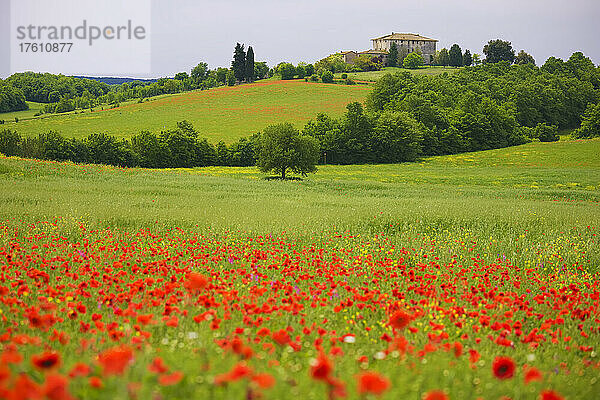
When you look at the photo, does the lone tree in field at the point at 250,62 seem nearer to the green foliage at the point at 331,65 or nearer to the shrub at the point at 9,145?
the green foliage at the point at 331,65

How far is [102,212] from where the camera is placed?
36.6ft

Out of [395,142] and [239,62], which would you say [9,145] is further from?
[239,62]

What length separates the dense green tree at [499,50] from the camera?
157500mm

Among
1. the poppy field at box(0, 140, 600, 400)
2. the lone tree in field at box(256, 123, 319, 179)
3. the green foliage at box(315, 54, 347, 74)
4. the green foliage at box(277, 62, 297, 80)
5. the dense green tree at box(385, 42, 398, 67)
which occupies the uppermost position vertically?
the dense green tree at box(385, 42, 398, 67)

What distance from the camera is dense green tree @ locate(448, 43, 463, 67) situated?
171625 mm

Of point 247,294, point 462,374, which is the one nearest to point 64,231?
point 247,294

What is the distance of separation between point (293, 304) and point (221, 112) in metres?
96.5

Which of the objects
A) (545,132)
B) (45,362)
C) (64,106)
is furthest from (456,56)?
(45,362)

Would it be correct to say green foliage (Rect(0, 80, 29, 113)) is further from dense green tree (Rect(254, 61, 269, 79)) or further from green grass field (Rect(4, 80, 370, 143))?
dense green tree (Rect(254, 61, 269, 79))

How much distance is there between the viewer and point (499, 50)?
158 m

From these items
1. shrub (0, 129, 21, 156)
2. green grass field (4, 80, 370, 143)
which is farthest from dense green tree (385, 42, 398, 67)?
shrub (0, 129, 21, 156)

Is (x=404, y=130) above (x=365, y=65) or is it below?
below

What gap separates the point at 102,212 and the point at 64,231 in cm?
286

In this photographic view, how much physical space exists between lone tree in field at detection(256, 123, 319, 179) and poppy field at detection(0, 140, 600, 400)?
30.5 metres
